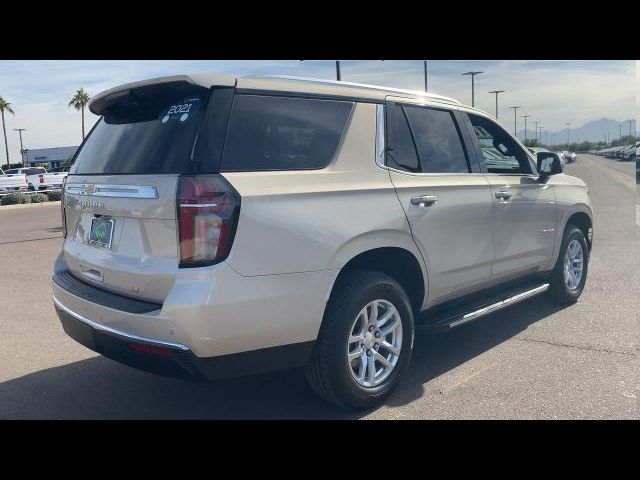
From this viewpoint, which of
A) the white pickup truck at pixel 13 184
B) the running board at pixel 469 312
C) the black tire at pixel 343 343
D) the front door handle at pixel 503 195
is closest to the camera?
the black tire at pixel 343 343

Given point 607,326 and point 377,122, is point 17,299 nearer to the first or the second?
point 377,122

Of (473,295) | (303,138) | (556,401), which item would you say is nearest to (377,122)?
(303,138)

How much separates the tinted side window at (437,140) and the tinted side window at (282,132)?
2.33ft

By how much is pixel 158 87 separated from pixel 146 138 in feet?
0.96

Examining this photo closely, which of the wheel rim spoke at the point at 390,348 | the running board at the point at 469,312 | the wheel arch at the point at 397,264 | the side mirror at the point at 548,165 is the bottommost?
the wheel rim spoke at the point at 390,348

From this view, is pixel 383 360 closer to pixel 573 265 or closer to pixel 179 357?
pixel 179 357

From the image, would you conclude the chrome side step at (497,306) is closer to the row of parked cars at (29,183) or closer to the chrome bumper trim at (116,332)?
the chrome bumper trim at (116,332)

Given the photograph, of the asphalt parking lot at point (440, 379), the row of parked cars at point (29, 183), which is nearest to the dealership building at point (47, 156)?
the row of parked cars at point (29, 183)

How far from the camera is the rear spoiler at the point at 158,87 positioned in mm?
3131

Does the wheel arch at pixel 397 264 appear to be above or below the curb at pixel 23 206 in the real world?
above

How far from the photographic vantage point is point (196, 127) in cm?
309

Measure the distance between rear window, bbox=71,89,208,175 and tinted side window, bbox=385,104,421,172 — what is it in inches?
53.6

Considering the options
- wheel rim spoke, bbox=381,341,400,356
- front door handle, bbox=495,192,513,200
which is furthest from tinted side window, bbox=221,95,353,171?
front door handle, bbox=495,192,513,200

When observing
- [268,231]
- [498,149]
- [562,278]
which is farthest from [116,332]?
[562,278]
